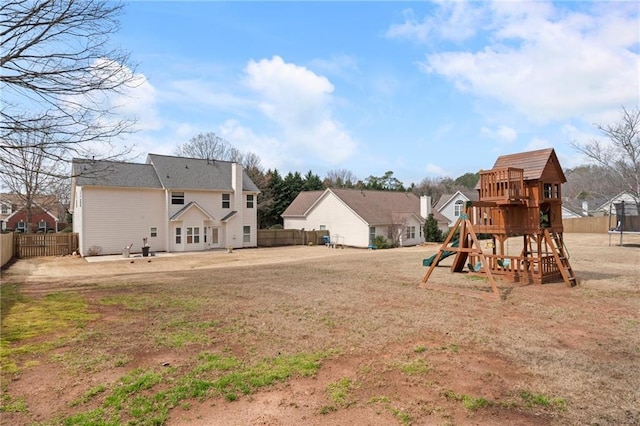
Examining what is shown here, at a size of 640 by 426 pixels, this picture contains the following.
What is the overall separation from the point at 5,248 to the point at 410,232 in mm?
30487

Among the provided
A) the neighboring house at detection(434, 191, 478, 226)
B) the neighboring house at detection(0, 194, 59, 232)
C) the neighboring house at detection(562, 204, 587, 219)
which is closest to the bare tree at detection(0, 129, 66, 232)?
the neighboring house at detection(0, 194, 59, 232)

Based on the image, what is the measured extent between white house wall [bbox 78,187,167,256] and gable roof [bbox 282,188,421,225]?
15.4 m

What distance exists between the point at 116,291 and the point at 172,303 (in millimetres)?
2799

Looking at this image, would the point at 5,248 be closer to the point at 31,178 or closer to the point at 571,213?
the point at 31,178

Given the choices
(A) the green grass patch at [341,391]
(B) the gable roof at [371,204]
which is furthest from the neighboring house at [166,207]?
(A) the green grass patch at [341,391]

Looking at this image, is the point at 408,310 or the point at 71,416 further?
the point at 408,310

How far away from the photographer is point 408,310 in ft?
27.8

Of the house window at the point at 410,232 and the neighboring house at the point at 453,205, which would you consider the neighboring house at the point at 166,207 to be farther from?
the neighboring house at the point at 453,205

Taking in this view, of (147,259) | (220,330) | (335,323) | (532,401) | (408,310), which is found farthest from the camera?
(147,259)

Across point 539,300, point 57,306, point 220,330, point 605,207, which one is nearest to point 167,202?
point 57,306

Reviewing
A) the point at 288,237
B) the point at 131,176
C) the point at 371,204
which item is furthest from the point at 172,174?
the point at 371,204

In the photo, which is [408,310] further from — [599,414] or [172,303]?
[172,303]

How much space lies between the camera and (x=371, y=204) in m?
37.8

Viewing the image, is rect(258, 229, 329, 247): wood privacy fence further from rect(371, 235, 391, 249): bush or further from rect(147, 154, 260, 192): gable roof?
rect(371, 235, 391, 249): bush
